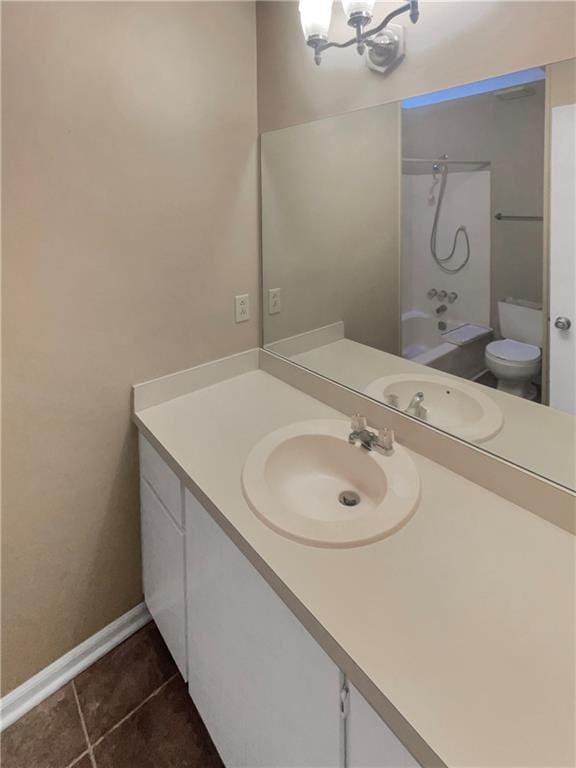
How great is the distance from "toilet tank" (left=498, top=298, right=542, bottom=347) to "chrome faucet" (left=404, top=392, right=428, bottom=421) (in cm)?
29

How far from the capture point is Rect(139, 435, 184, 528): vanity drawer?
122cm

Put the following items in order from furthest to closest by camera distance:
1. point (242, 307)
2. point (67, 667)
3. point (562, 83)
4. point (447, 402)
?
point (242, 307) → point (67, 667) → point (447, 402) → point (562, 83)

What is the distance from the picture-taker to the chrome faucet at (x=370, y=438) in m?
1.14

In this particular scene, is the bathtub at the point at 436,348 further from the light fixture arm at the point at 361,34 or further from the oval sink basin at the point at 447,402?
the light fixture arm at the point at 361,34

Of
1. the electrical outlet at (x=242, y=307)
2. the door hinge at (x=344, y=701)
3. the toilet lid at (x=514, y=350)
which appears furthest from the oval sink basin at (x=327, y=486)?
the electrical outlet at (x=242, y=307)

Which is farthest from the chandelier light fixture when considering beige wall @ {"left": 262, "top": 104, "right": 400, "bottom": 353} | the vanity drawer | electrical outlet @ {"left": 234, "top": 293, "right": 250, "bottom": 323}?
the vanity drawer

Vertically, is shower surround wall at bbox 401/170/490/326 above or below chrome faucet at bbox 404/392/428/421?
above

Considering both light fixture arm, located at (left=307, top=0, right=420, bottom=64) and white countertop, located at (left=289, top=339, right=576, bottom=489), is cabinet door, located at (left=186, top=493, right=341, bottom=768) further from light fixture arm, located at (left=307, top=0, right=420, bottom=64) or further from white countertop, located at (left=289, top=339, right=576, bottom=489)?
light fixture arm, located at (left=307, top=0, right=420, bottom=64)

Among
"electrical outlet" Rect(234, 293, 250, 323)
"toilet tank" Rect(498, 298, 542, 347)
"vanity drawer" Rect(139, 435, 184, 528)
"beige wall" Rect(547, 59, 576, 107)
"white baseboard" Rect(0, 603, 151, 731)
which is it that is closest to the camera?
"beige wall" Rect(547, 59, 576, 107)

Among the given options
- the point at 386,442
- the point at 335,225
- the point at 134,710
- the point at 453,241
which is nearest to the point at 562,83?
the point at 453,241

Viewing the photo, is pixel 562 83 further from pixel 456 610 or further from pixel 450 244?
pixel 456 610

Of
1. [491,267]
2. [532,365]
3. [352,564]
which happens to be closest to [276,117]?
[491,267]

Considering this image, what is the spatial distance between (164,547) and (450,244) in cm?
121

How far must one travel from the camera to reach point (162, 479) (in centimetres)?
131
